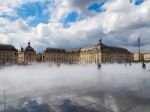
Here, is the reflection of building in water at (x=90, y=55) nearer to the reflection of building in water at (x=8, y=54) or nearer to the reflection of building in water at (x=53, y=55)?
the reflection of building in water at (x=53, y=55)

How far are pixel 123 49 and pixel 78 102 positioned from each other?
6089 inches

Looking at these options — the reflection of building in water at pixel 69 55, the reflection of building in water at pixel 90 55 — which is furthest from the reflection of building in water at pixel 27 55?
the reflection of building in water at pixel 90 55

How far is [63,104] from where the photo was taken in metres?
10.8

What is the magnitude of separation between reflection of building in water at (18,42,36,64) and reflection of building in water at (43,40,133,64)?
9.36 meters

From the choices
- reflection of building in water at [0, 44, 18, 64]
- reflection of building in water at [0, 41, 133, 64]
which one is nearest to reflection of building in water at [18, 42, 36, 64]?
reflection of building in water at [0, 41, 133, 64]

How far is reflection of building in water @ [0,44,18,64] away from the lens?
126m

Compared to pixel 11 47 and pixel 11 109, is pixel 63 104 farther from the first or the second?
pixel 11 47

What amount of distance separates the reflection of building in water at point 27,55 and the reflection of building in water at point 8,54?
6.04 m

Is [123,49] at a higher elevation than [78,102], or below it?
higher

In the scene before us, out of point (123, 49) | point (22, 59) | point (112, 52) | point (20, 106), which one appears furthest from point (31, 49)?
point (20, 106)

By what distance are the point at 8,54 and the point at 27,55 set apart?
14029mm

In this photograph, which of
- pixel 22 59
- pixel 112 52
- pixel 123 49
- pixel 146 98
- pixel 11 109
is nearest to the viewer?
pixel 11 109

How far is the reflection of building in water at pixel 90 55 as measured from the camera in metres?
144

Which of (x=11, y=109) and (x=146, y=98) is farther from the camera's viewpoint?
(x=146, y=98)
